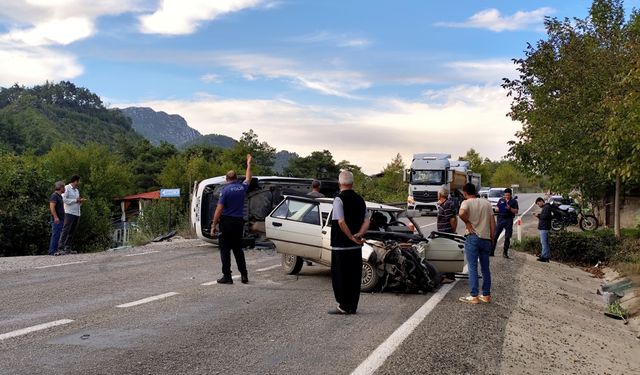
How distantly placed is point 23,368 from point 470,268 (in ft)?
20.6

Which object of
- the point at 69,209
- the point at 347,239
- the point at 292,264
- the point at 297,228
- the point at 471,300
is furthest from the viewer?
the point at 69,209

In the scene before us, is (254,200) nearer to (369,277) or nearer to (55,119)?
(369,277)

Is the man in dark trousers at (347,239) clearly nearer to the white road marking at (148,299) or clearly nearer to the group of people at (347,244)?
the group of people at (347,244)

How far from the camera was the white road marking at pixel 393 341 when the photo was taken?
5.70 metres

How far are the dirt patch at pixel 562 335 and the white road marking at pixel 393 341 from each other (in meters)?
1.06

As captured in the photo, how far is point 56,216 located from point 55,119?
420 ft

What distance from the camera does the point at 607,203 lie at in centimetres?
2891

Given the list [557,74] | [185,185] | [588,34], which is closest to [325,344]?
[557,74]

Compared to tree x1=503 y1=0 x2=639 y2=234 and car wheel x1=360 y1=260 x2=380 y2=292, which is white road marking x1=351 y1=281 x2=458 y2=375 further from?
tree x1=503 y1=0 x2=639 y2=234

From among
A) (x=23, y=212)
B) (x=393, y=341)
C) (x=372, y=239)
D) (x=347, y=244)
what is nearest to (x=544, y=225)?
(x=372, y=239)

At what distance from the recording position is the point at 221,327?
7.26 m

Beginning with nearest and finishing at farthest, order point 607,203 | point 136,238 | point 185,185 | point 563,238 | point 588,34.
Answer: point 563,238
point 136,238
point 588,34
point 607,203
point 185,185

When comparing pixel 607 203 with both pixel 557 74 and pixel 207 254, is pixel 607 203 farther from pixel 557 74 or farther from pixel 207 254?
pixel 207 254

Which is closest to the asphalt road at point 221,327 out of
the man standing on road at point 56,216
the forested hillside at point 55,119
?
the man standing on road at point 56,216
